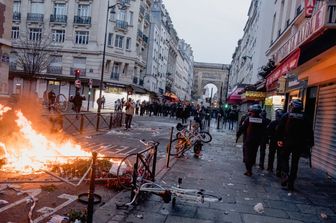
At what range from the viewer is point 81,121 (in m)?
16.2

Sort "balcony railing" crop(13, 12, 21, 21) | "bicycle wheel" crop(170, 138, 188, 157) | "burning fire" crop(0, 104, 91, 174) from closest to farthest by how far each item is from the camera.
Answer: "burning fire" crop(0, 104, 91, 174), "bicycle wheel" crop(170, 138, 188, 157), "balcony railing" crop(13, 12, 21, 21)

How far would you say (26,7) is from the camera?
163ft

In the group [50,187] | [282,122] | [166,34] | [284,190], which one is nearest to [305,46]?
[282,122]

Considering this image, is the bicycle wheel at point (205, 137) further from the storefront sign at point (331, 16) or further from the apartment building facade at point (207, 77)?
the apartment building facade at point (207, 77)

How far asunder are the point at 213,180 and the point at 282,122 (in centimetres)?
212

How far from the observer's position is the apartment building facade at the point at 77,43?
47344 millimetres

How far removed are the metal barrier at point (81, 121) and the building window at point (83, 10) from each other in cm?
2971

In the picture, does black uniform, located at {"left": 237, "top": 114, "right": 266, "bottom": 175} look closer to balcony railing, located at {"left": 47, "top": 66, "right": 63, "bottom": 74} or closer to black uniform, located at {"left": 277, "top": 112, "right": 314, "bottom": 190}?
black uniform, located at {"left": 277, "top": 112, "right": 314, "bottom": 190}

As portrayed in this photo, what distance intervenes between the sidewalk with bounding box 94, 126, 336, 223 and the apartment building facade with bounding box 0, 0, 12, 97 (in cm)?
1769

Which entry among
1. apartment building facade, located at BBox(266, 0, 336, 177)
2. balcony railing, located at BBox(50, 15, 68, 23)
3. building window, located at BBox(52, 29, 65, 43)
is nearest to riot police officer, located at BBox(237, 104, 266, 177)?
apartment building facade, located at BBox(266, 0, 336, 177)

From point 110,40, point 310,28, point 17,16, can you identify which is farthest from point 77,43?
point 310,28

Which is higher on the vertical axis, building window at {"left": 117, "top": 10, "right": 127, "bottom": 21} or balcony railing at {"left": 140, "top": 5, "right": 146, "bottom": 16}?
balcony railing at {"left": 140, "top": 5, "right": 146, "bottom": 16}

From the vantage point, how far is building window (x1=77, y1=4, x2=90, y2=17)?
48125 millimetres

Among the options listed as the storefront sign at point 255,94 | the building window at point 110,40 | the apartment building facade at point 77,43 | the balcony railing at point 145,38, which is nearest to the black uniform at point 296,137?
the storefront sign at point 255,94
